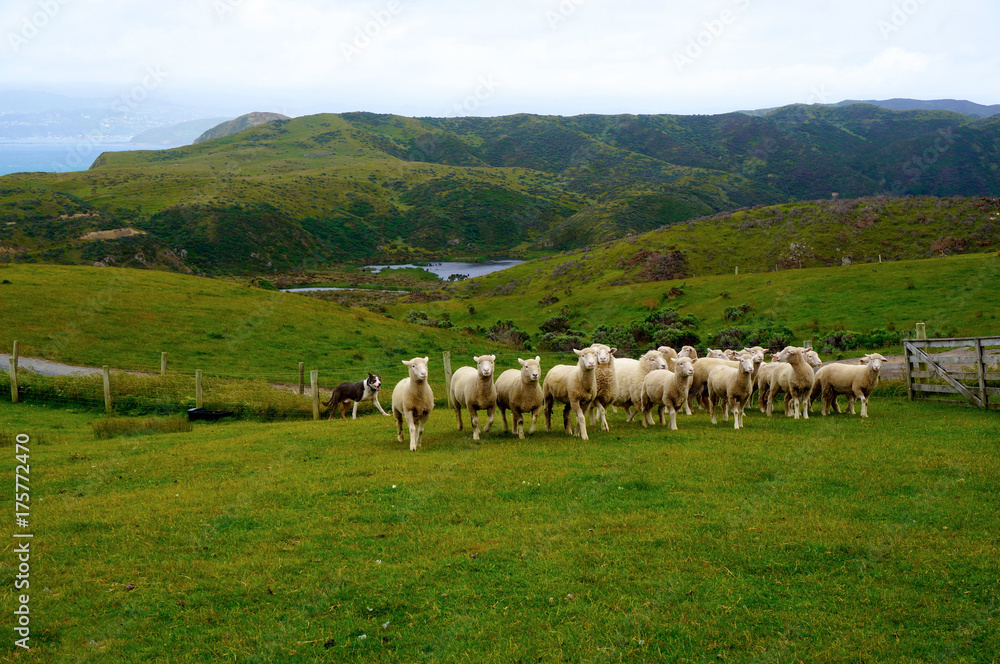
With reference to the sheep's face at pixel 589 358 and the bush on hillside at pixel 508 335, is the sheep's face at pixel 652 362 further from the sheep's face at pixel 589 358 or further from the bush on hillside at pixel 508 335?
the bush on hillside at pixel 508 335

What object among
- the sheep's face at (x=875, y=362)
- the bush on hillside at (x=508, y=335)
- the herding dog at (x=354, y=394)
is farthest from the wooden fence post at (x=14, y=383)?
the bush on hillside at (x=508, y=335)

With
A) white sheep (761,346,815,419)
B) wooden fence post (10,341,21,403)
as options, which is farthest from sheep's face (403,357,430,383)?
wooden fence post (10,341,21,403)

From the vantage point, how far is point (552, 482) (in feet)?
35.7

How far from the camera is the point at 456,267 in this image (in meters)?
166

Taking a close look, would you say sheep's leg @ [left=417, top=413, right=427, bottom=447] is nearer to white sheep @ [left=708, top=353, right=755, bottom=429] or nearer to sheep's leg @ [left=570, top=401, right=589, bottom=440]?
sheep's leg @ [left=570, top=401, right=589, bottom=440]

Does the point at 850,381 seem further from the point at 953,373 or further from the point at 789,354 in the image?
the point at 953,373

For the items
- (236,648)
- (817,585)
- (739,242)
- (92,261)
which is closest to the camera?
(236,648)

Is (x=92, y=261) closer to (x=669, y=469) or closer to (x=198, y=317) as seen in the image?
(x=198, y=317)

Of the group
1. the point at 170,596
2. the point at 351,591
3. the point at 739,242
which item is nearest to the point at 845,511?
the point at 351,591

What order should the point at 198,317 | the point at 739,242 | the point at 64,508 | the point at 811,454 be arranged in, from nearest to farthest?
the point at 64,508, the point at 811,454, the point at 198,317, the point at 739,242

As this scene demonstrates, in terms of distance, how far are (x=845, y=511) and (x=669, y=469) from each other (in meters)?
3.18

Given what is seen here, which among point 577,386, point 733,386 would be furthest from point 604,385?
point 733,386

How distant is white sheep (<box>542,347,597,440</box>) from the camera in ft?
51.0

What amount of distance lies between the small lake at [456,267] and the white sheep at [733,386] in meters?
126
